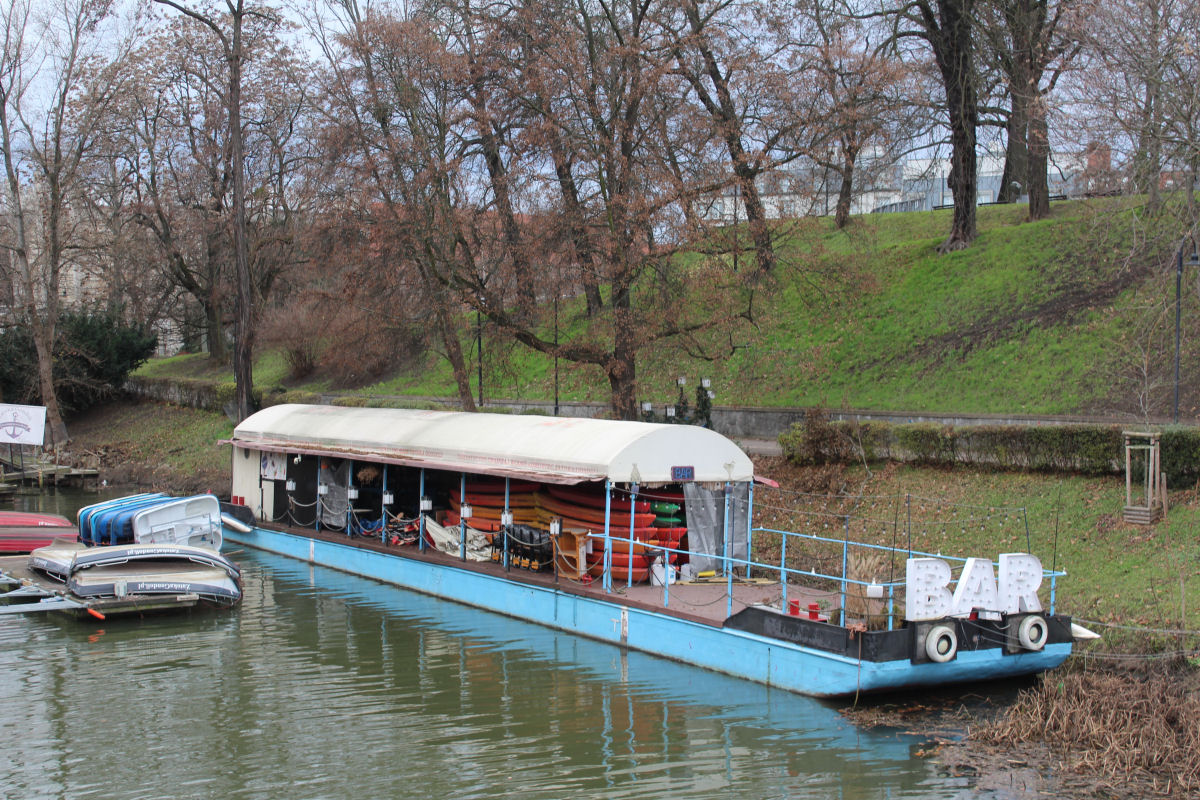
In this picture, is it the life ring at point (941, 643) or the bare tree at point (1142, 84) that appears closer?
the life ring at point (941, 643)

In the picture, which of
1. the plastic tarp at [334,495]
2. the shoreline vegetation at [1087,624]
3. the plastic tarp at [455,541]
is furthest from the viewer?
the plastic tarp at [334,495]

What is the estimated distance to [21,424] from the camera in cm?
3881

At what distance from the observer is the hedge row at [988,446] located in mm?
19484

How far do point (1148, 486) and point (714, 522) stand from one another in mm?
7992

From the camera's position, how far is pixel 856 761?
11852mm

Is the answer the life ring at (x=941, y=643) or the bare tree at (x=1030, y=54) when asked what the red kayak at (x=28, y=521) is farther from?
the bare tree at (x=1030, y=54)

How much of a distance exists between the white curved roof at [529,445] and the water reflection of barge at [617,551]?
4 centimetres

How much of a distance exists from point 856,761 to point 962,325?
2249 centimetres

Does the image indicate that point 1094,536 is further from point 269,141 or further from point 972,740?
point 269,141

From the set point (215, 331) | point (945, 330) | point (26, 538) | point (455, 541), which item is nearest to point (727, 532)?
point (455, 541)

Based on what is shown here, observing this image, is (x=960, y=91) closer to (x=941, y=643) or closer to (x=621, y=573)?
(x=621, y=573)

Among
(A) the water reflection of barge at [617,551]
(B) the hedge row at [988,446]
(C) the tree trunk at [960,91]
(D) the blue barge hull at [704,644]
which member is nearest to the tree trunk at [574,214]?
(A) the water reflection of barge at [617,551]

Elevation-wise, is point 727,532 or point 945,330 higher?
point 945,330

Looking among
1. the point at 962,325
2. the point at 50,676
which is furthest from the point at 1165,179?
the point at 50,676
